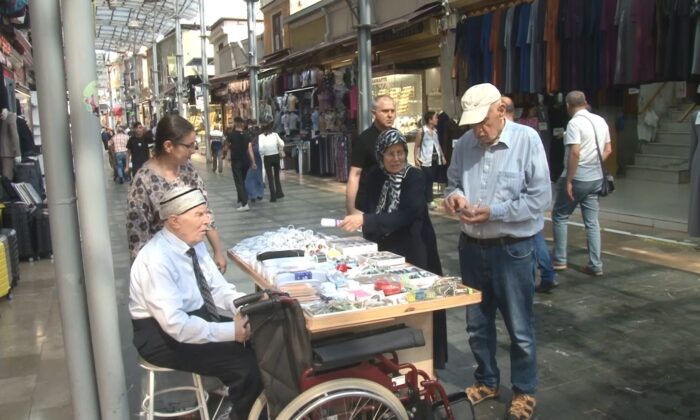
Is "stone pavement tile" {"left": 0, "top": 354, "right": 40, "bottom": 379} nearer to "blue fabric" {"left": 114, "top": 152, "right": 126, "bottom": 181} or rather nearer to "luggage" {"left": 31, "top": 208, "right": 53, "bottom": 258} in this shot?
"luggage" {"left": 31, "top": 208, "right": 53, "bottom": 258}

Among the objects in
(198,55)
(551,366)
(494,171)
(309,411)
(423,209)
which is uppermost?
(198,55)

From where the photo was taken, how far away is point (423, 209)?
12.0 ft

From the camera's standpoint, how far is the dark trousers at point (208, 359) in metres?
2.86

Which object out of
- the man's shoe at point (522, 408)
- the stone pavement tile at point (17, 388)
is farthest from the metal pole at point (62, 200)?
the man's shoe at point (522, 408)

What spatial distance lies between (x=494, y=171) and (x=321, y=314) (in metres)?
1.31

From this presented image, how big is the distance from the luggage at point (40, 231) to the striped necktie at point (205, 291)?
5890 mm

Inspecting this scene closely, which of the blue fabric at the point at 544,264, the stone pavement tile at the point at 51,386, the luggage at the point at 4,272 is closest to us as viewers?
the stone pavement tile at the point at 51,386

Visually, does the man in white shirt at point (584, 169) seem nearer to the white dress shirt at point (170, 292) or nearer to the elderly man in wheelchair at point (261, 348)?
the elderly man in wheelchair at point (261, 348)

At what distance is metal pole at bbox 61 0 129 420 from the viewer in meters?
2.55

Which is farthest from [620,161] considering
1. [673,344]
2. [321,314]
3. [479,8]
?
[321,314]

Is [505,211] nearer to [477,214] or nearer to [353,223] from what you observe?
[477,214]

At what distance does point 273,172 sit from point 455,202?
10150 mm

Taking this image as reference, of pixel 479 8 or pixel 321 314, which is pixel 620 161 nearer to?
pixel 479 8

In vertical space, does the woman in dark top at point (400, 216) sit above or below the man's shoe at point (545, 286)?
above
